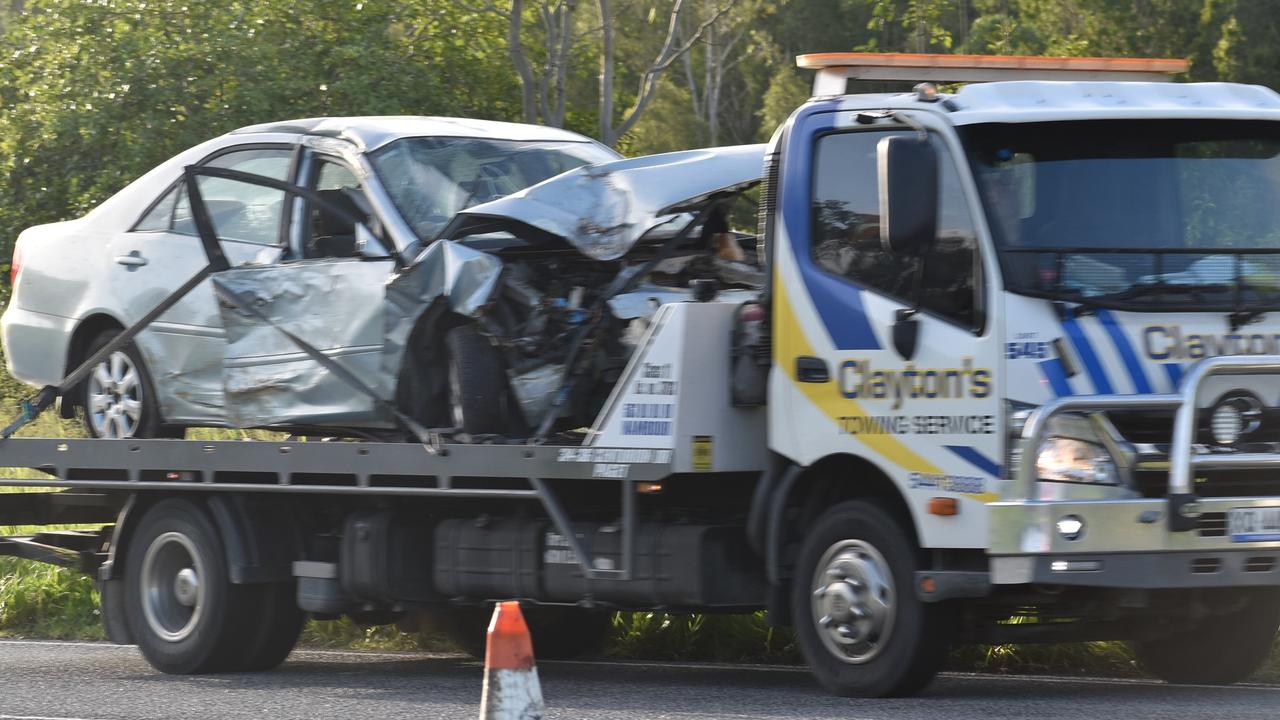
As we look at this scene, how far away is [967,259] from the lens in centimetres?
722

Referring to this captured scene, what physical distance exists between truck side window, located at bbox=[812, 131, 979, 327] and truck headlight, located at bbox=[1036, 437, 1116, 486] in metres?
0.58

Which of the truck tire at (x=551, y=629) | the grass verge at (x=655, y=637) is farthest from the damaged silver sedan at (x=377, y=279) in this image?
the grass verge at (x=655, y=637)

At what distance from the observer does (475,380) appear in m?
8.82

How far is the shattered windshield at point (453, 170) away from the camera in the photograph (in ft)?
30.5

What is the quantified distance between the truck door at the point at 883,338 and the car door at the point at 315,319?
2.20m

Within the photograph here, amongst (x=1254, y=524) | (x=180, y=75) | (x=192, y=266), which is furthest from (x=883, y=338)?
(x=180, y=75)

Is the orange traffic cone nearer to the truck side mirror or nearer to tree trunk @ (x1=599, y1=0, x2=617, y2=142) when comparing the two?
the truck side mirror

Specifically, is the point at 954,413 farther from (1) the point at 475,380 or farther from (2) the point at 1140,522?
(1) the point at 475,380

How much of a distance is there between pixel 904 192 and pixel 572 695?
2791 millimetres

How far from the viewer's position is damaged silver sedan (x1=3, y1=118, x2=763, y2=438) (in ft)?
28.6

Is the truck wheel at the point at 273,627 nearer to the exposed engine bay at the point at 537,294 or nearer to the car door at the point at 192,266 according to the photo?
the car door at the point at 192,266

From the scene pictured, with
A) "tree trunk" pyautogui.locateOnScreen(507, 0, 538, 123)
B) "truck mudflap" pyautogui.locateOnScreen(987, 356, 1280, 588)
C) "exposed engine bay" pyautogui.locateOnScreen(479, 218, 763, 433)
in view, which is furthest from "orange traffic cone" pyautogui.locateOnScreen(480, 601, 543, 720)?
"tree trunk" pyautogui.locateOnScreen(507, 0, 538, 123)

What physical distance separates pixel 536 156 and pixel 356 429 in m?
1.66

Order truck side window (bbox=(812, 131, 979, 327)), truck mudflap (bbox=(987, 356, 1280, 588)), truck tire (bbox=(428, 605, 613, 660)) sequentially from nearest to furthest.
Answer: truck mudflap (bbox=(987, 356, 1280, 588))
truck side window (bbox=(812, 131, 979, 327))
truck tire (bbox=(428, 605, 613, 660))
